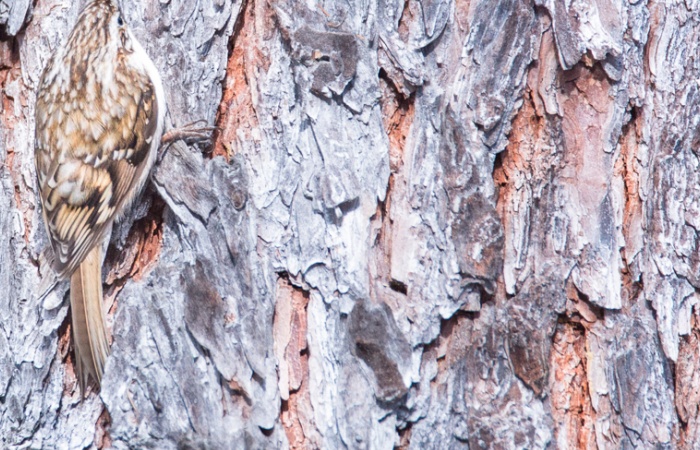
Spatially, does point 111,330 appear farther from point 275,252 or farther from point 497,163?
point 497,163

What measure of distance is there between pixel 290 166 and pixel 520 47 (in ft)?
1.62

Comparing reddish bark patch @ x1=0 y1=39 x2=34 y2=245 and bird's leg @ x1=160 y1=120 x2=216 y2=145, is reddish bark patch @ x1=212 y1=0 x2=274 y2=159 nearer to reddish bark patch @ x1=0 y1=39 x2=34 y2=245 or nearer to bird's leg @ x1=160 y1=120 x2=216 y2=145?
bird's leg @ x1=160 y1=120 x2=216 y2=145

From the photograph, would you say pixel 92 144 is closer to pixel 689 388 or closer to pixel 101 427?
pixel 101 427

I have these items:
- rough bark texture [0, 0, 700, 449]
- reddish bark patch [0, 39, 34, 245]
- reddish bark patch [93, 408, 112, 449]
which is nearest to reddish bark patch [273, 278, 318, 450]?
rough bark texture [0, 0, 700, 449]

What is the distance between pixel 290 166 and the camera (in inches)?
48.3

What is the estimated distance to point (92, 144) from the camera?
154cm

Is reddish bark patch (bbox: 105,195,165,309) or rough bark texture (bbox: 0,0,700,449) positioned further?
reddish bark patch (bbox: 105,195,165,309)

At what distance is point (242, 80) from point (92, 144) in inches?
19.3

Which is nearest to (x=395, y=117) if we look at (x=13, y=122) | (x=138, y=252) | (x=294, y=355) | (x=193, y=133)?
(x=193, y=133)

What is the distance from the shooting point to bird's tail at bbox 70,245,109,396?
4.24ft


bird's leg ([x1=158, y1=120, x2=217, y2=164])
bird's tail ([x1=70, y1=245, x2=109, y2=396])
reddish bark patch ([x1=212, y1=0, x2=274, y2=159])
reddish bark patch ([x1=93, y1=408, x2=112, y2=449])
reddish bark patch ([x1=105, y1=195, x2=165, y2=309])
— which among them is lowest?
reddish bark patch ([x1=93, y1=408, x2=112, y2=449])

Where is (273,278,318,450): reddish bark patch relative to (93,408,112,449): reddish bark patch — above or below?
above

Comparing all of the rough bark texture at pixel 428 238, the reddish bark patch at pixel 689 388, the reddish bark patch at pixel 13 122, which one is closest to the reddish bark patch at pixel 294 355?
the rough bark texture at pixel 428 238

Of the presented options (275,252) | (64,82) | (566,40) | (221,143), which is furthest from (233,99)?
(566,40)
